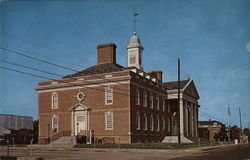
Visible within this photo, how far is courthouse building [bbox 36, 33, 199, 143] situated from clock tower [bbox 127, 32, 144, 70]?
7.78ft

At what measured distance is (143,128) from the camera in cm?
3531

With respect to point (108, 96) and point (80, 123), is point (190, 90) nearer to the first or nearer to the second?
point (108, 96)

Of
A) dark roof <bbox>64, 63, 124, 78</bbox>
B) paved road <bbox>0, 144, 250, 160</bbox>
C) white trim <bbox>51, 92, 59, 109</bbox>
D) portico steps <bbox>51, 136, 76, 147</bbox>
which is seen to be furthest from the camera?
dark roof <bbox>64, 63, 124, 78</bbox>

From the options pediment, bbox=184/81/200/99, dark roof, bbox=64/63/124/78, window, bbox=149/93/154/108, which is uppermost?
dark roof, bbox=64/63/124/78

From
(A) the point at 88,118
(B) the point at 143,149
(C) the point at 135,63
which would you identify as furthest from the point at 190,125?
(B) the point at 143,149

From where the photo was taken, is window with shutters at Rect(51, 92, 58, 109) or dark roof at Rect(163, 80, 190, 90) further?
dark roof at Rect(163, 80, 190, 90)

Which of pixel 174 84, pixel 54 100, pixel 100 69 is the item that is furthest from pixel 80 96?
pixel 174 84

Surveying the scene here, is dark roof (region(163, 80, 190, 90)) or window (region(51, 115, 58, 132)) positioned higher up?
dark roof (region(163, 80, 190, 90))

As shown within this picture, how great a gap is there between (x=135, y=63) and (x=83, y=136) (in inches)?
549

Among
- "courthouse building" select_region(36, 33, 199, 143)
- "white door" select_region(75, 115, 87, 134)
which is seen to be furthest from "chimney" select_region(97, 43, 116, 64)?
"white door" select_region(75, 115, 87, 134)

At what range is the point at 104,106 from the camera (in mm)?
33406

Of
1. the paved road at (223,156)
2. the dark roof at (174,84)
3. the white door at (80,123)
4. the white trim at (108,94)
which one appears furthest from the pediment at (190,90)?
the paved road at (223,156)

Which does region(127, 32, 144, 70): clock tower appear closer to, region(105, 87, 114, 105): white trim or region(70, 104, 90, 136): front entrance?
region(105, 87, 114, 105): white trim

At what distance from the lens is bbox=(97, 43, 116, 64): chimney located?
4109 centimetres
